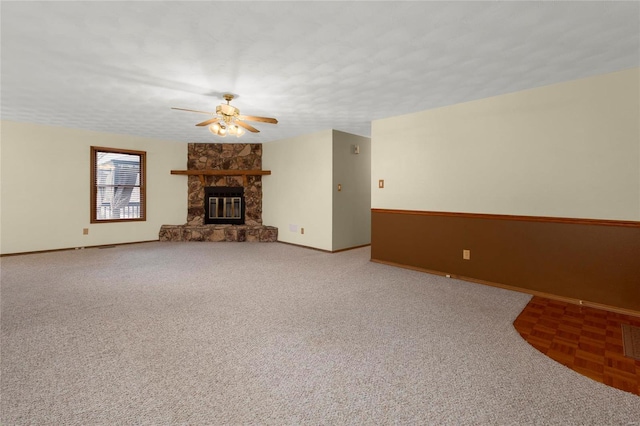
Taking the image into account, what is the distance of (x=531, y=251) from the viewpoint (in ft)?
11.9

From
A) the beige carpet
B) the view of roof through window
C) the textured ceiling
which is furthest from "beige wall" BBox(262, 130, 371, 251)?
the view of roof through window

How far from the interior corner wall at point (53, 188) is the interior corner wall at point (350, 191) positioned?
13.6 feet

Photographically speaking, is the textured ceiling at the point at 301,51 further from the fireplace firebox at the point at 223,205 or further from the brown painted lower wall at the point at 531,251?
the fireplace firebox at the point at 223,205

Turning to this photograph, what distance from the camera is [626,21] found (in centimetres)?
220

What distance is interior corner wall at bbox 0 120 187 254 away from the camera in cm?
A: 542

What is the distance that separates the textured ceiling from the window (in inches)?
85.1

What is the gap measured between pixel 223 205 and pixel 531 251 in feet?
20.2

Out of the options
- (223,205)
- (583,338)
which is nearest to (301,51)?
(583,338)

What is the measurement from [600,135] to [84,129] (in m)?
7.82

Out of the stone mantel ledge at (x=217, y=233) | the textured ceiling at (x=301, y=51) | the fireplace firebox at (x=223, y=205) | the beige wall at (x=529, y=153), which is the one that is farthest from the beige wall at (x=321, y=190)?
the textured ceiling at (x=301, y=51)

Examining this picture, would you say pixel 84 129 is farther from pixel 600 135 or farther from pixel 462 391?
pixel 600 135

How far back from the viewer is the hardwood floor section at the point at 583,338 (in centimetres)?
199

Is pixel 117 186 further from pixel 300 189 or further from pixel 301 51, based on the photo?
pixel 301 51

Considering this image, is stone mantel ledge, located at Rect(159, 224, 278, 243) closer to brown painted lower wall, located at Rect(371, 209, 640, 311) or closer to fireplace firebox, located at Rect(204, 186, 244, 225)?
fireplace firebox, located at Rect(204, 186, 244, 225)
